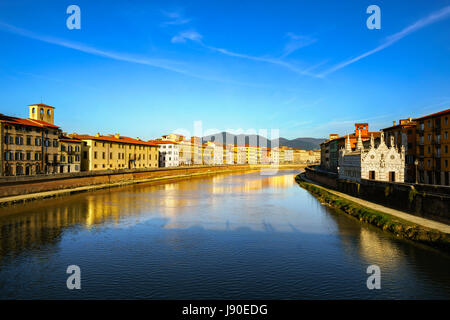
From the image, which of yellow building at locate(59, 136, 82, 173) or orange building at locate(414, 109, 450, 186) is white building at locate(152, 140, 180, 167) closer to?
yellow building at locate(59, 136, 82, 173)

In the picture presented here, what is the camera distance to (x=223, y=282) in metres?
15.1

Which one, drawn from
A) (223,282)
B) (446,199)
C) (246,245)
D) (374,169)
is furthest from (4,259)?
(374,169)

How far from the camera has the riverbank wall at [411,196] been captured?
24172 millimetres

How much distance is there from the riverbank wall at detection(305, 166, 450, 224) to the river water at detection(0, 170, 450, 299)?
4.64m

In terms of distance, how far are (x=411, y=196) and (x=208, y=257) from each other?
2002cm

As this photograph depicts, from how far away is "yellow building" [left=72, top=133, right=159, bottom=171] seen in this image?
2613 inches

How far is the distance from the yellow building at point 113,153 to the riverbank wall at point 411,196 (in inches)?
2035

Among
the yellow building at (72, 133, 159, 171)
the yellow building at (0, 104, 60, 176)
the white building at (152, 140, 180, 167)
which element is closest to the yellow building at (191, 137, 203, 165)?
the white building at (152, 140, 180, 167)

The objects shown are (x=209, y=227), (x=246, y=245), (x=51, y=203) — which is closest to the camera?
(x=246, y=245)

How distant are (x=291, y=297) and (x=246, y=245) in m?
7.96

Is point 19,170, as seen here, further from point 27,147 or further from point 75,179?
point 75,179
